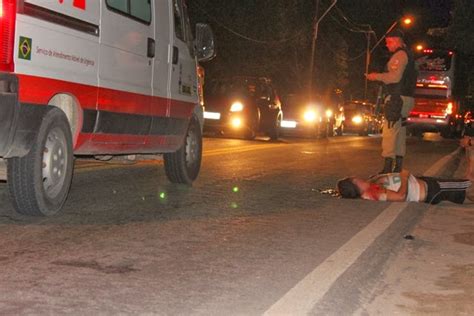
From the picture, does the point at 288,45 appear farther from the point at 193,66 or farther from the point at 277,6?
the point at 193,66

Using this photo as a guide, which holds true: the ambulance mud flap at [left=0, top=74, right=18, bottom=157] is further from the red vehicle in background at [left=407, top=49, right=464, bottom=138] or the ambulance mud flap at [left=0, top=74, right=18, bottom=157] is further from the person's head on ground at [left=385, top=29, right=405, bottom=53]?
the red vehicle in background at [left=407, top=49, right=464, bottom=138]

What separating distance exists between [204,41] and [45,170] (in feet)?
11.6

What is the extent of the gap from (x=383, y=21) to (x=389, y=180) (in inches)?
1902

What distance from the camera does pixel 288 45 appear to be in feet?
113

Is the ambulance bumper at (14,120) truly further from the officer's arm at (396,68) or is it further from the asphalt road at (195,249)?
the officer's arm at (396,68)

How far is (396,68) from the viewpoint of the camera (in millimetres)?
9453

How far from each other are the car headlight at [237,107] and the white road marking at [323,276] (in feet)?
42.4

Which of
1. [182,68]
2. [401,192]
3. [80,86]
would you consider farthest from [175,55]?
[401,192]

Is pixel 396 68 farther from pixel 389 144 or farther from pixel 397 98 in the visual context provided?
pixel 389 144

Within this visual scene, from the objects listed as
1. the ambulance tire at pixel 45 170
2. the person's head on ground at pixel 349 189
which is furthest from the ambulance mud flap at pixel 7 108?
the person's head on ground at pixel 349 189

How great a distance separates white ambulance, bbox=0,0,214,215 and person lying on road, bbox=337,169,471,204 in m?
2.18

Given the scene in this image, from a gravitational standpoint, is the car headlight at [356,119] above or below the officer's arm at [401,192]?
above

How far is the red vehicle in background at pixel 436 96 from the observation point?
34.1 m

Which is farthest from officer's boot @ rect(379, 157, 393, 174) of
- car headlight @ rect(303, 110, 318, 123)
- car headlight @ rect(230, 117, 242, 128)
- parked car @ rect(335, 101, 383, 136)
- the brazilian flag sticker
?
parked car @ rect(335, 101, 383, 136)
